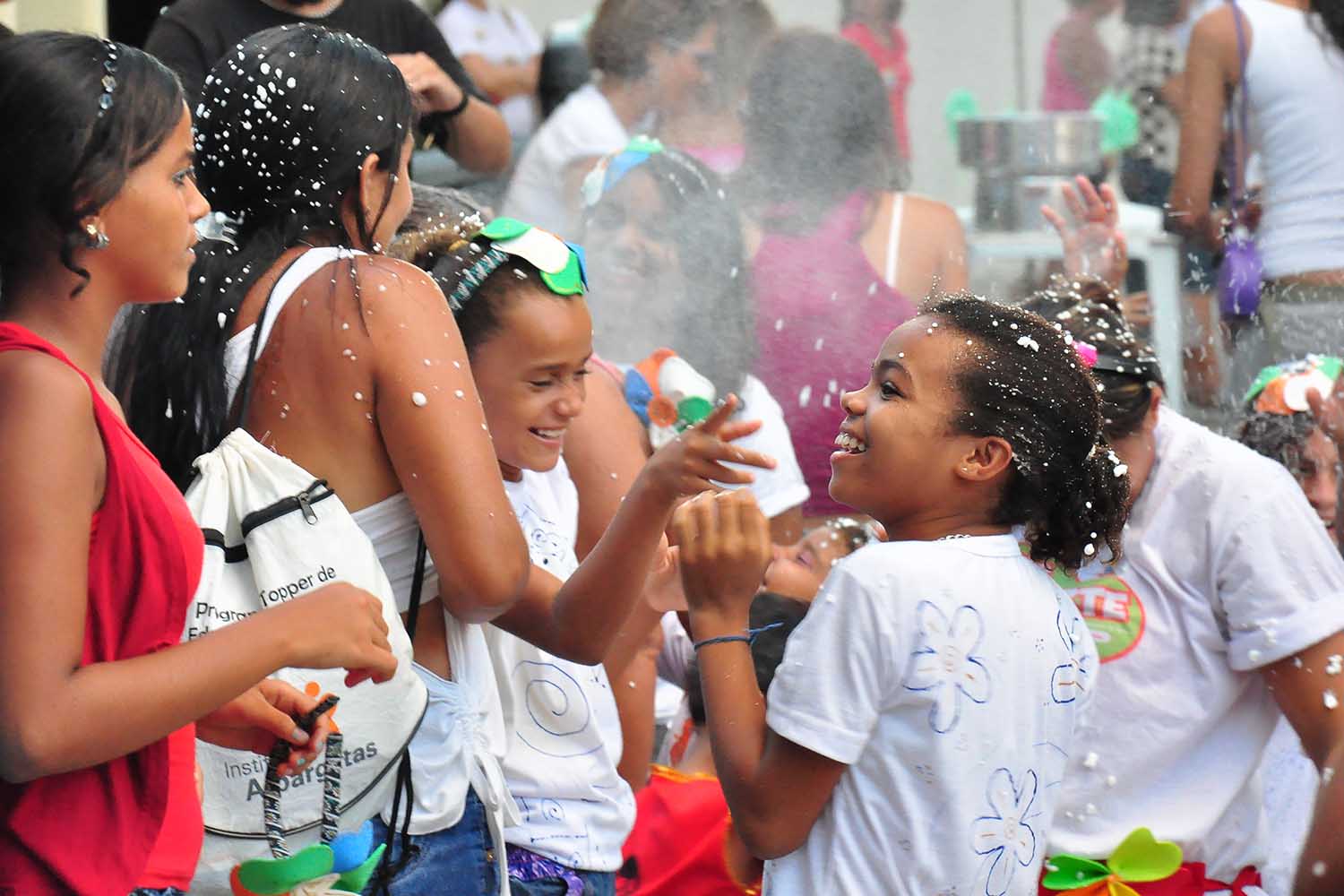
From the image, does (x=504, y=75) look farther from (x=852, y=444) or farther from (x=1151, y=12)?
(x=852, y=444)

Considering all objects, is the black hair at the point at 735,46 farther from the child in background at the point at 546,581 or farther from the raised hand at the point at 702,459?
the raised hand at the point at 702,459

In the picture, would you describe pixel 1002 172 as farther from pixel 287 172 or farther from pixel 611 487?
pixel 287 172

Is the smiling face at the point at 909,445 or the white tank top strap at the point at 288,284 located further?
the smiling face at the point at 909,445

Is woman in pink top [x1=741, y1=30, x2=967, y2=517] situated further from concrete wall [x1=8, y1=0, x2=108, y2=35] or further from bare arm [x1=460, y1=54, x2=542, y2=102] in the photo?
concrete wall [x1=8, y1=0, x2=108, y2=35]

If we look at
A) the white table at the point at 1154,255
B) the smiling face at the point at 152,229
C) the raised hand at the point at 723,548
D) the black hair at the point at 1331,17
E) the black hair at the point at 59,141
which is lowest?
the white table at the point at 1154,255

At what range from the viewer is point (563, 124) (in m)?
4.85

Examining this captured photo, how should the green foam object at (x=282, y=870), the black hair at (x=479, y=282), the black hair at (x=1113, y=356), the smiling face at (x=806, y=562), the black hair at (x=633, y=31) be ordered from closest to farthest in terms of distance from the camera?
the green foam object at (x=282, y=870)
the black hair at (x=479, y=282)
the black hair at (x=1113, y=356)
the smiling face at (x=806, y=562)
the black hair at (x=633, y=31)

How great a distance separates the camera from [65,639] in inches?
57.4

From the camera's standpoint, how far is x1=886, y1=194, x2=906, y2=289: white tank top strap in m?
4.32

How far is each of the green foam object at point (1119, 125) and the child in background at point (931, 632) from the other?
3.32 m

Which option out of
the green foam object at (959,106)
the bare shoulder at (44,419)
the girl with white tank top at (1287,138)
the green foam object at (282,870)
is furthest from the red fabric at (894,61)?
the bare shoulder at (44,419)

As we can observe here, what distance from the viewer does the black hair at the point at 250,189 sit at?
1968 mm

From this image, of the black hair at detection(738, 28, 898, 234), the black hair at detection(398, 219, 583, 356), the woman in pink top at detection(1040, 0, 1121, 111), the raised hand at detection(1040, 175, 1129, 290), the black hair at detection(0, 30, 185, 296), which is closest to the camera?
the black hair at detection(0, 30, 185, 296)

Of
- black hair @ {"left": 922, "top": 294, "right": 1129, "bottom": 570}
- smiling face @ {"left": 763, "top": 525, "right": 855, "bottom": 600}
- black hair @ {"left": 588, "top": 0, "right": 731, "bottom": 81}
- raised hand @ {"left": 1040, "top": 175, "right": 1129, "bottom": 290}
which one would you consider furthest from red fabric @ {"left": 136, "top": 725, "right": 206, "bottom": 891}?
black hair @ {"left": 588, "top": 0, "right": 731, "bottom": 81}
